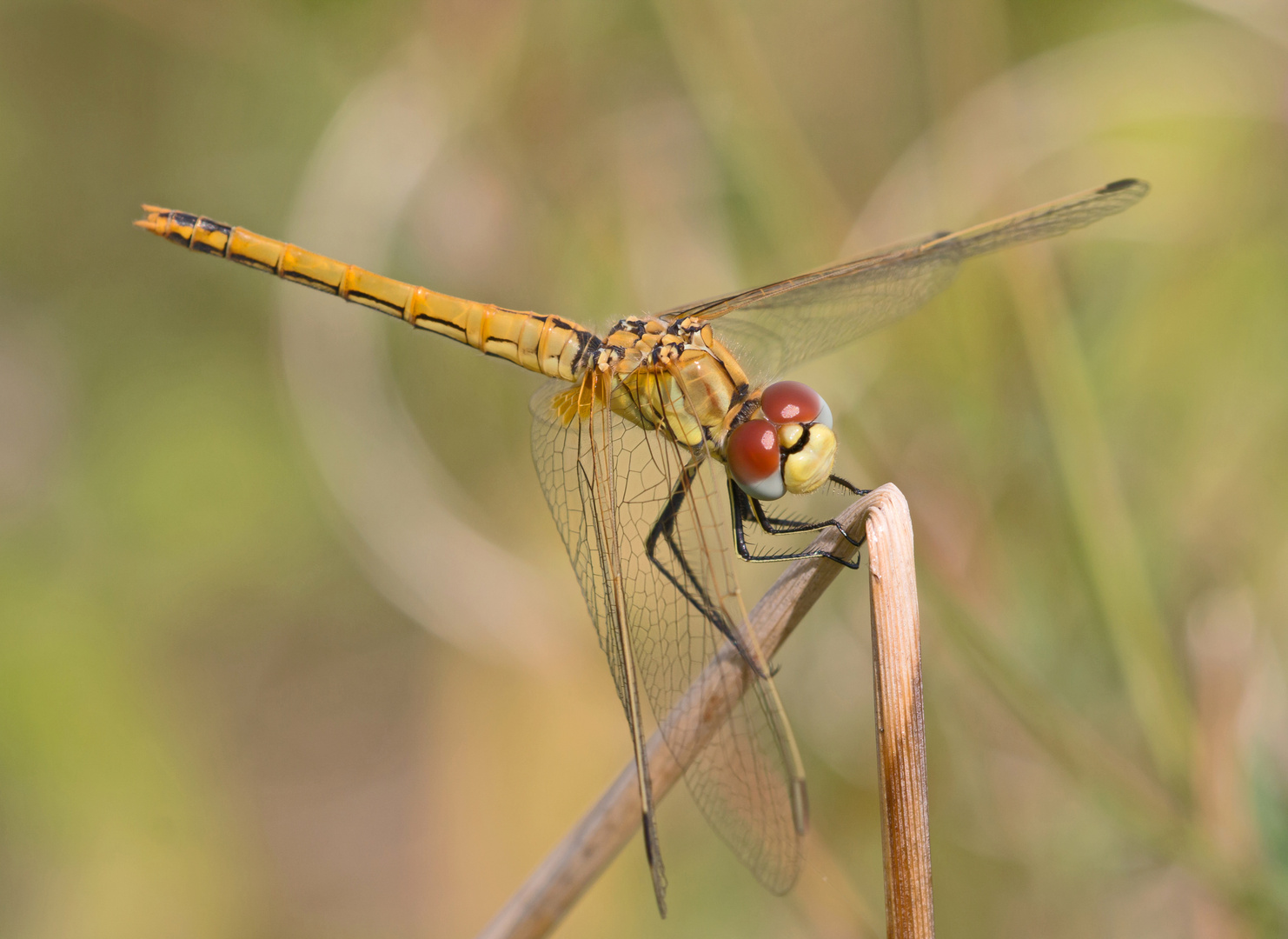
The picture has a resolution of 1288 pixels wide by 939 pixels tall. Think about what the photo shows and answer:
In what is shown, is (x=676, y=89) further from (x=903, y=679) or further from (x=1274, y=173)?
(x=903, y=679)

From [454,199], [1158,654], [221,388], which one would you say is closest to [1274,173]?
[1158,654]

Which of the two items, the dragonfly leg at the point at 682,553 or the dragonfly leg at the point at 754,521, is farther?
the dragonfly leg at the point at 754,521

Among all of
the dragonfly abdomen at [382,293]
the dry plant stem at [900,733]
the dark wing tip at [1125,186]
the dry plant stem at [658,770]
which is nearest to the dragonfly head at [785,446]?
the dry plant stem at [658,770]

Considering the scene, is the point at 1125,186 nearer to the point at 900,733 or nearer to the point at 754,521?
the point at 754,521

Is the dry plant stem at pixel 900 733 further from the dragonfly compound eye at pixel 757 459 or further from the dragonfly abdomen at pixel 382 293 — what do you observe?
the dragonfly abdomen at pixel 382 293

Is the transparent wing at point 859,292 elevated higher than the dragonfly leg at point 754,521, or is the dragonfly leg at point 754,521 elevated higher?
the transparent wing at point 859,292

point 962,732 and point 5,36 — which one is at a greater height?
point 5,36
